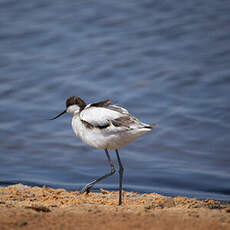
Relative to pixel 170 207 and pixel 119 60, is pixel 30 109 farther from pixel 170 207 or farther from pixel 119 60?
pixel 170 207

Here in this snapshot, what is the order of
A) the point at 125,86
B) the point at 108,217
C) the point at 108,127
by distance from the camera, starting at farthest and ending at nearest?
the point at 125,86 < the point at 108,127 < the point at 108,217

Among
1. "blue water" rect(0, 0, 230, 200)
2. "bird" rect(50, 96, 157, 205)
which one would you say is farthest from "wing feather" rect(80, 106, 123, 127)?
"blue water" rect(0, 0, 230, 200)

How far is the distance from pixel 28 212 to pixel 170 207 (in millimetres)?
1693

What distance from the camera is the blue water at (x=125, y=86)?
8477 mm

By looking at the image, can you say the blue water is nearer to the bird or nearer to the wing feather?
the bird

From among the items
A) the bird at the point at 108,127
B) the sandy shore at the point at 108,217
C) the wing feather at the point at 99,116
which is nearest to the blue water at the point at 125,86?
the bird at the point at 108,127

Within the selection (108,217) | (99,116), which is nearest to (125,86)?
(99,116)

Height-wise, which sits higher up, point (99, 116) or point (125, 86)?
point (125, 86)

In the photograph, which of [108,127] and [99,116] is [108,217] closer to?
[108,127]

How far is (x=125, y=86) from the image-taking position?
38.8ft

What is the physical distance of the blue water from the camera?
848 cm

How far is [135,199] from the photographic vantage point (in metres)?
6.61

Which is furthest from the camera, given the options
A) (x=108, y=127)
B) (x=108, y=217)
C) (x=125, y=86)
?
(x=125, y=86)

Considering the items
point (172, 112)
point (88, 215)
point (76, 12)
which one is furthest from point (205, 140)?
point (76, 12)
